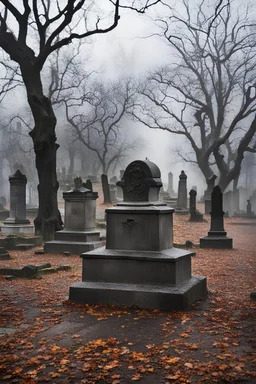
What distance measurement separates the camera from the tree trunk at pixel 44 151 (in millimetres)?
17562

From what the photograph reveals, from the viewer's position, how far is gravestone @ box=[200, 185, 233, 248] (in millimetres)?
16516

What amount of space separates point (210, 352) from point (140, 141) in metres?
57.7

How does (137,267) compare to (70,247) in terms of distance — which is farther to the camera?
(70,247)

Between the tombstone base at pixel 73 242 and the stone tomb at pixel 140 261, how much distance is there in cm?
646

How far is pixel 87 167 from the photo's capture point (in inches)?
2509

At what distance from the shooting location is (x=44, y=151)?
58.0 ft

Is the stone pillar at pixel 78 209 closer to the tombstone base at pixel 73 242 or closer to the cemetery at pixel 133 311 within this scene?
the tombstone base at pixel 73 242

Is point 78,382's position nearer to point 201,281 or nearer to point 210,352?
point 210,352

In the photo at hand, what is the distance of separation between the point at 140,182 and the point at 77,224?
7.18 meters

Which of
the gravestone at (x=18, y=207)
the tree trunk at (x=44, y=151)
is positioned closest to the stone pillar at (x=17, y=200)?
the gravestone at (x=18, y=207)

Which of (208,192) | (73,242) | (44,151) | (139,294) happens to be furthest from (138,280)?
(208,192)

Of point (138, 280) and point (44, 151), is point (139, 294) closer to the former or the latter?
point (138, 280)

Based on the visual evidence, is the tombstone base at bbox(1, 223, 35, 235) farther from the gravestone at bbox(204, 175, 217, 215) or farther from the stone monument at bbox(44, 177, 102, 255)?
the gravestone at bbox(204, 175, 217, 215)

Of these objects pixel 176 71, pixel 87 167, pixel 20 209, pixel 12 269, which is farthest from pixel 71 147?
pixel 12 269
